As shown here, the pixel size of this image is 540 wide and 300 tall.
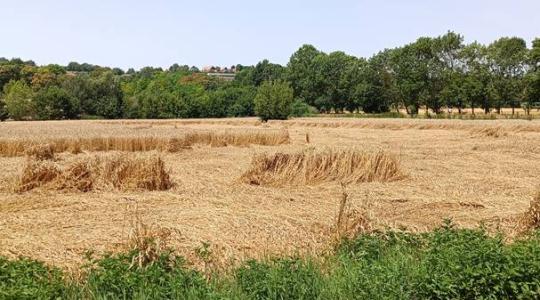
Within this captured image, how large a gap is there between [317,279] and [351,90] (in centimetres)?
9258

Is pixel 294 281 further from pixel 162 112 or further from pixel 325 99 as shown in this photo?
pixel 325 99

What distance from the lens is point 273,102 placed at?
68875 mm

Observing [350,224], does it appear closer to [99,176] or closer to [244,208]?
[244,208]

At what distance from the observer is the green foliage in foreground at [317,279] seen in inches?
209

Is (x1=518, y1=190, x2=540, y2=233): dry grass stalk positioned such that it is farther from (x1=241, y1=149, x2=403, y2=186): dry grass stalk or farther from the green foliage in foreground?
(x1=241, y1=149, x2=403, y2=186): dry grass stalk

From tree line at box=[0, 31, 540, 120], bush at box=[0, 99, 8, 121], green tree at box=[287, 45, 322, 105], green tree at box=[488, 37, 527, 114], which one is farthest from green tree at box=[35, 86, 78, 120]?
green tree at box=[488, 37, 527, 114]

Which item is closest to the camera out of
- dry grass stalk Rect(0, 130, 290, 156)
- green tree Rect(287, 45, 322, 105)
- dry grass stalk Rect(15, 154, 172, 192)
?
dry grass stalk Rect(15, 154, 172, 192)

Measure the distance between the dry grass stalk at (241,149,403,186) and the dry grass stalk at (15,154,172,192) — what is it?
235 centimetres

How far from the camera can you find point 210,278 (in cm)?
632

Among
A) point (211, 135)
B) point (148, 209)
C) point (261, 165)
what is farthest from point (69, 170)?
point (211, 135)

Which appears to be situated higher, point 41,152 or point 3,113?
point 3,113

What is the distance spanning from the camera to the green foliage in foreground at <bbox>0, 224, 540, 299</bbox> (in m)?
5.32

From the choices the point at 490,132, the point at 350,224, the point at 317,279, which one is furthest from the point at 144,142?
the point at 317,279

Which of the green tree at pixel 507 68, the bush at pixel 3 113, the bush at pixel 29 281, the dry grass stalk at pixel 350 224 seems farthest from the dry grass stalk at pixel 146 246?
the bush at pixel 3 113
